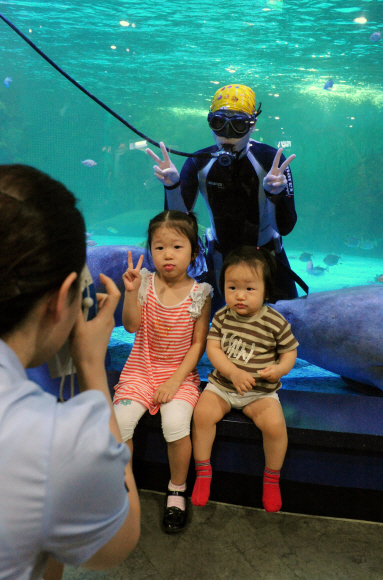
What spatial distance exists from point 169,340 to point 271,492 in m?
0.96

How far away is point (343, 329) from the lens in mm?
3156

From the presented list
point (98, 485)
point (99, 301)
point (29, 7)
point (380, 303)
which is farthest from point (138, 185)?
point (98, 485)

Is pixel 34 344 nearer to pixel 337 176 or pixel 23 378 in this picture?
pixel 23 378

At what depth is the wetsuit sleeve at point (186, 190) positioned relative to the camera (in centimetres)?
308

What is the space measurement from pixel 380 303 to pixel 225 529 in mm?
2011

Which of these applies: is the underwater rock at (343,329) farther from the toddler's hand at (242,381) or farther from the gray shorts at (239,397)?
the toddler's hand at (242,381)

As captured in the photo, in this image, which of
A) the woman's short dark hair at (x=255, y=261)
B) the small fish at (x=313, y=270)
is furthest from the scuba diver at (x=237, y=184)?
the small fish at (x=313, y=270)

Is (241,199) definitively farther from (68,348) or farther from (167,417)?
(68,348)

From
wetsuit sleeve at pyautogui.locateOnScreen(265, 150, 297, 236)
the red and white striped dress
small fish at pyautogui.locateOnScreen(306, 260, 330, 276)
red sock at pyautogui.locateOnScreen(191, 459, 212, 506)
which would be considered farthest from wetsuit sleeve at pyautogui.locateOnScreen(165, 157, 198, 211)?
small fish at pyautogui.locateOnScreen(306, 260, 330, 276)

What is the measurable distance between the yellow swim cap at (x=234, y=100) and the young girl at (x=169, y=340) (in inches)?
39.0

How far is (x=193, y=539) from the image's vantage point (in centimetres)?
200

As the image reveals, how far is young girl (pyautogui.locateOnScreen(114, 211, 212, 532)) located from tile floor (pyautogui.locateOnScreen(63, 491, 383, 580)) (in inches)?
5.8

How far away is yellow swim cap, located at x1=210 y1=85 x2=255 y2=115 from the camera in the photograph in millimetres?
2818

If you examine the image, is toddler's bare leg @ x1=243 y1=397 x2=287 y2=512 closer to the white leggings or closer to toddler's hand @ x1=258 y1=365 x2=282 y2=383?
toddler's hand @ x1=258 y1=365 x2=282 y2=383
